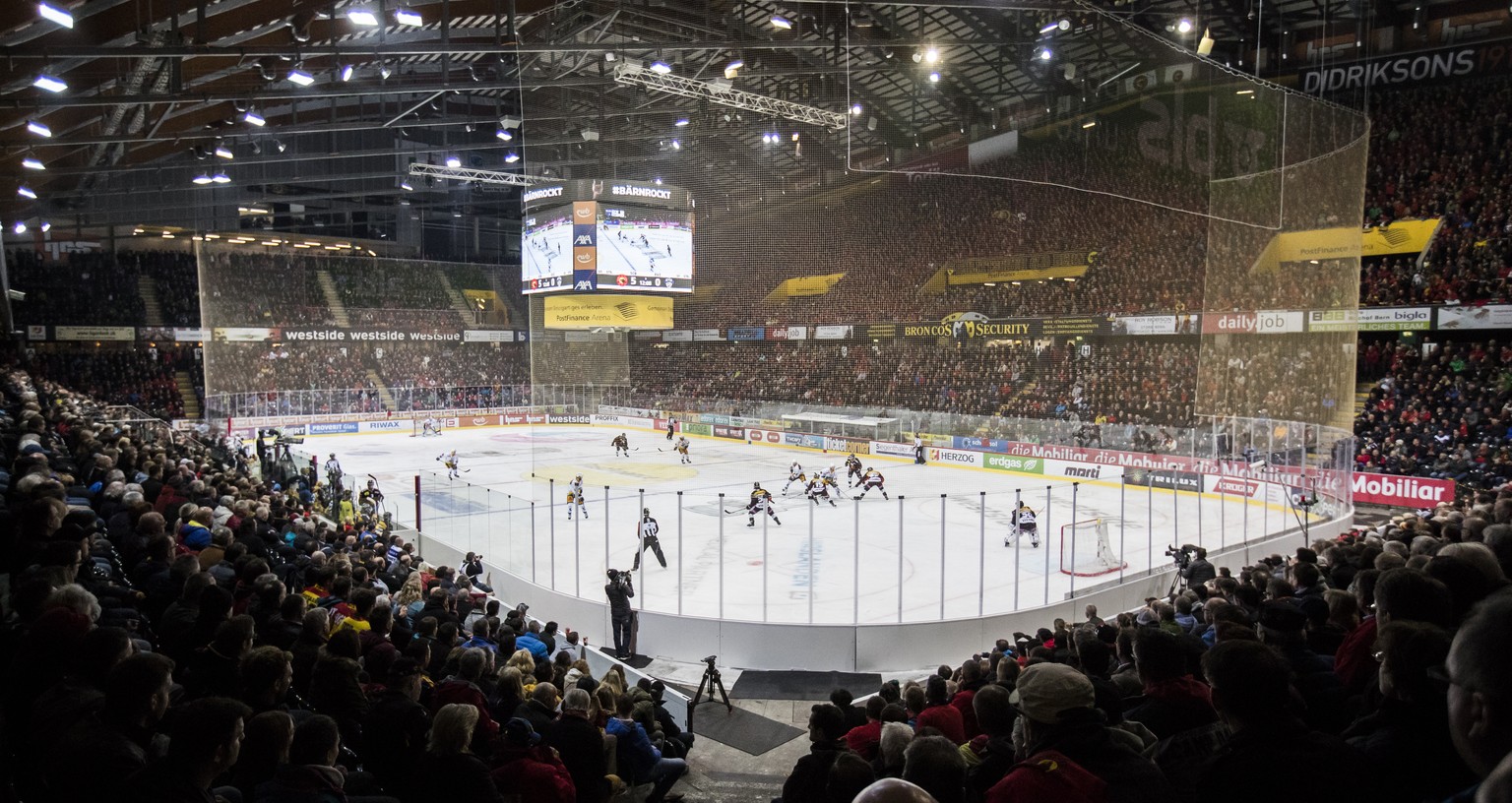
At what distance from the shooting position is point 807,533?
665 inches

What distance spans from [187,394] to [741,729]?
4100 centimetres

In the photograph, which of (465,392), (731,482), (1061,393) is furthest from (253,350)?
(1061,393)

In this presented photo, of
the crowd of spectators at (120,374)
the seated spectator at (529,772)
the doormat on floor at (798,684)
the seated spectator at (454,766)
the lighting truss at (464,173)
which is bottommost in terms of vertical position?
the doormat on floor at (798,684)

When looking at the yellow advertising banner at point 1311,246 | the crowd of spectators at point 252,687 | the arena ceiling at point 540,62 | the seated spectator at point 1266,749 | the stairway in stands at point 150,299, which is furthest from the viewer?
the stairway in stands at point 150,299

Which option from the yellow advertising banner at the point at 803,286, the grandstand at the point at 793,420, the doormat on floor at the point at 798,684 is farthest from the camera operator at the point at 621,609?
the yellow advertising banner at the point at 803,286

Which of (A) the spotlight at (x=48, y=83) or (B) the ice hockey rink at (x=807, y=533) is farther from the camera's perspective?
(A) the spotlight at (x=48, y=83)

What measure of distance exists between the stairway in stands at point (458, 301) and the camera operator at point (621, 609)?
39681 mm

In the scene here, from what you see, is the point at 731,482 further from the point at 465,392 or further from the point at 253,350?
the point at 253,350

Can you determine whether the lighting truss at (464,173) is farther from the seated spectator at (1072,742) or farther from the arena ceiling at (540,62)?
the seated spectator at (1072,742)

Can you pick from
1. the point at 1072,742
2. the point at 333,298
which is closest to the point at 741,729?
the point at 1072,742

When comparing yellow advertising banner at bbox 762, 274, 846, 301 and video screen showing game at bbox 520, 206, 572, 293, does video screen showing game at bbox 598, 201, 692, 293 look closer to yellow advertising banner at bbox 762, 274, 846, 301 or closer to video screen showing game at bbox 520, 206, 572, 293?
video screen showing game at bbox 520, 206, 572, 293

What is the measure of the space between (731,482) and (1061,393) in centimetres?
1196

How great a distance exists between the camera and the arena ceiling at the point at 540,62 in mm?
8672

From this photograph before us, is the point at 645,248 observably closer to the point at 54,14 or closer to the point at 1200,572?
the point at 54,14
